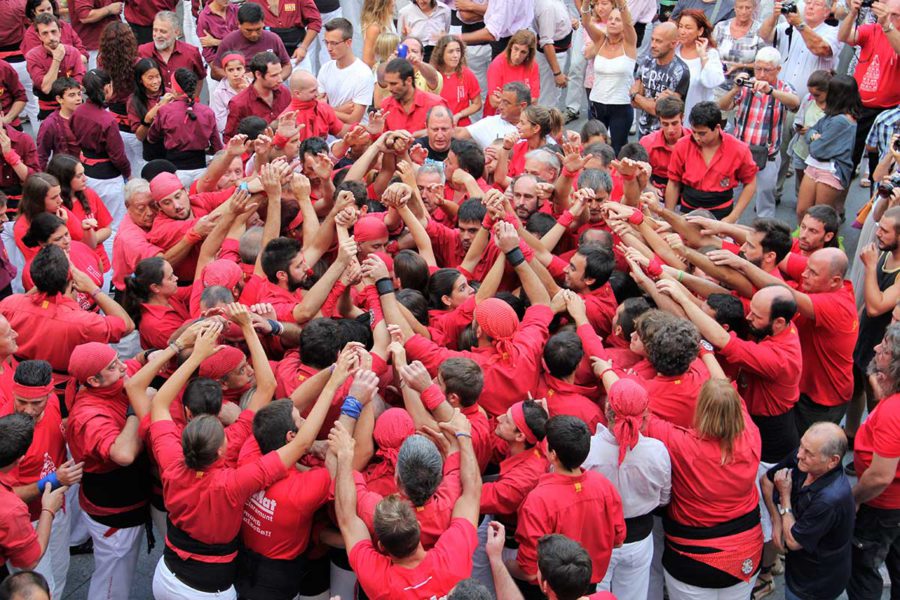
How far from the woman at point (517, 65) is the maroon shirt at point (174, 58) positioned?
317 centimetres

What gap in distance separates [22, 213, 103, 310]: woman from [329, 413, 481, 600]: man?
295cm

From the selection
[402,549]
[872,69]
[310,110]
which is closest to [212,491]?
[402,549]

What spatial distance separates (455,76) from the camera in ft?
31.6

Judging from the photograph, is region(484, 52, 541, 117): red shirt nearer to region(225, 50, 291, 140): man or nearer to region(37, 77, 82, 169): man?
region(225, 50, 291, 140): man

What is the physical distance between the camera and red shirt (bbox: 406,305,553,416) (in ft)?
16.8

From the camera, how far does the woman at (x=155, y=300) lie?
5762mm

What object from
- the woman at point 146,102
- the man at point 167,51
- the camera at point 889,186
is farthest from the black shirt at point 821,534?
the man at point 167,51

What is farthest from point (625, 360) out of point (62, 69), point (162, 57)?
point (62, 69)

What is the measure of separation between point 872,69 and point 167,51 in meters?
7.02

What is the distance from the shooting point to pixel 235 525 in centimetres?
446

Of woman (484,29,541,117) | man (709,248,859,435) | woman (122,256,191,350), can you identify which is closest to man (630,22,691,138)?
woman (484,29,541,117)

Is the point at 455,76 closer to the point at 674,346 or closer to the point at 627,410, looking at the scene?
the point at 674,346

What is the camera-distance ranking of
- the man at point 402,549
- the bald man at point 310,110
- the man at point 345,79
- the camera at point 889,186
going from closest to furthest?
the man at point 402,549 < the camera at point 889,186 < the bald man at point 310,110 < the man at point 345,79

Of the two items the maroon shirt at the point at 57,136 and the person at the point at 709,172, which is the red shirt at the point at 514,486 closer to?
the person at the point at 709,172
